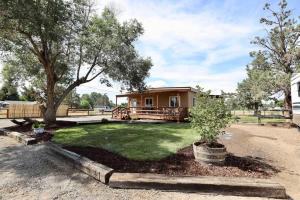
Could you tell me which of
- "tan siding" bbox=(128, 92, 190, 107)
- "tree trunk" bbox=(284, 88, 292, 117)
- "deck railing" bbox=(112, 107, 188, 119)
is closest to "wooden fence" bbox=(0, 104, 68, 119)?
"deck railing" bbox=(112, 107, 188, 119)

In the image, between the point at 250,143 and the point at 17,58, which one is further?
the point at 17,58

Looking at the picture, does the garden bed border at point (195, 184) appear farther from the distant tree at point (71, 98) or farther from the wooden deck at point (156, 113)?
the distant tree at point (71, 98)

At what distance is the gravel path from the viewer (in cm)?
402

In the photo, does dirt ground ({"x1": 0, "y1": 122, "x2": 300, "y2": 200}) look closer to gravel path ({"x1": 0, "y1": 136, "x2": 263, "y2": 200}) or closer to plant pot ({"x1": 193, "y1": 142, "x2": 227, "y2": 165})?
gravel path ({"x1": 0, "y1": 136, "x2": 263, "y2": 200})

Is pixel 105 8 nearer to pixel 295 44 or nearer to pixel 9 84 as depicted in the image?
pixel 9 84

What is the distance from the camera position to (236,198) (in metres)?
3.91

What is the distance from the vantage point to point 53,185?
14.9ft

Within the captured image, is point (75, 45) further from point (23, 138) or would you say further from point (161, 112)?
point (161, 112)

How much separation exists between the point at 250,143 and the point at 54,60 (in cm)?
1179

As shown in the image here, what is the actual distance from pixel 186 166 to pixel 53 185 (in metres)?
2.96

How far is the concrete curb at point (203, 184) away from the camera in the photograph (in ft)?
13.0

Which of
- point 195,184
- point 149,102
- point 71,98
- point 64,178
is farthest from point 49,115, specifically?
point 71,98

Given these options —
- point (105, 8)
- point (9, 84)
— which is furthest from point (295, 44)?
point (9, 84)

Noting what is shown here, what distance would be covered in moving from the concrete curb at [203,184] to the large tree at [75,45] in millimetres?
8087
